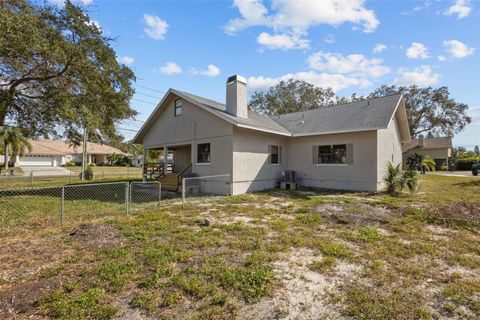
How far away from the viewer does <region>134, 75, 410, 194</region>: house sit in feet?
36.6

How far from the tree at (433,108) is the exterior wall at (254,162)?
27.1 meters

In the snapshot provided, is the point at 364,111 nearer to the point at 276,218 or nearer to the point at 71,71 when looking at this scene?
the point at 276,218

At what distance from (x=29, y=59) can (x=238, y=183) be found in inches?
352

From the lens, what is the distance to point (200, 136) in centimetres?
1226

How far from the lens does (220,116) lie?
10.7 meters

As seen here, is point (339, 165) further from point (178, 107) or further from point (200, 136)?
point (178, 107)

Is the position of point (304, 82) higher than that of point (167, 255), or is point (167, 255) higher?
point (304, 82)

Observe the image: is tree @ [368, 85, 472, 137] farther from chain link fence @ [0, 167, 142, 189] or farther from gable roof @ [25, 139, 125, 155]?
gable roof @ [25, 139, 125, 155]

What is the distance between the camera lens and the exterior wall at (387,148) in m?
11.5

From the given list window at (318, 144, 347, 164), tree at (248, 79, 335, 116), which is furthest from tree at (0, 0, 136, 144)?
tree at (248, 79, 335, 116)

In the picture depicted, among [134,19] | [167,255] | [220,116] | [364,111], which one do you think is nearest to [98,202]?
[220,116]

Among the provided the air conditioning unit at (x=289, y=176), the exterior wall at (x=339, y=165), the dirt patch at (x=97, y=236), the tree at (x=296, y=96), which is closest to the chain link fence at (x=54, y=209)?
the dirt patch at (x=97, y=236)

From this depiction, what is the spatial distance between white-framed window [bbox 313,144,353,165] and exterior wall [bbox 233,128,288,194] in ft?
6.10

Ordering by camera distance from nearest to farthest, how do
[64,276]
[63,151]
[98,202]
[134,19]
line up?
[64,276] < [98,202] < [134,19] < [63,151]
